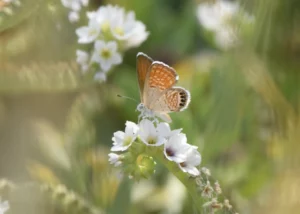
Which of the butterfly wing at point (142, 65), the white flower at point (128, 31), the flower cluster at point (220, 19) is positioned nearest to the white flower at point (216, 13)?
the flower cluster at point (220, 19)

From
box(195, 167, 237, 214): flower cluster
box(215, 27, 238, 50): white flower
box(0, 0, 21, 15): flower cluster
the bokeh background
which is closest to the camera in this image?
box(195, 167, 237, 214): flower cluster

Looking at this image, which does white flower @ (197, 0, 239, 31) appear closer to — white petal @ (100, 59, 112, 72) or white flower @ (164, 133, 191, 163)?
white petal @ (100, 59, 112, 72)

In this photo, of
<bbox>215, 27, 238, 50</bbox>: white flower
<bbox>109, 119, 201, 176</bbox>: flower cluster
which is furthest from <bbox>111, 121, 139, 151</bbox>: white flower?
<bbox>215, 27, 238, 50</bbox>: white flower

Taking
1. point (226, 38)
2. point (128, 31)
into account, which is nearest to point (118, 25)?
point (128, 31)

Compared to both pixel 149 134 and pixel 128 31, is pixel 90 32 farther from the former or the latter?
pixel 149 134

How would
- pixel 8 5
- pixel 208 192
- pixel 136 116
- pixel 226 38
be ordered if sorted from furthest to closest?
pixel 226 38, pixel 136 116, pixel 8 5, pixel 208 192

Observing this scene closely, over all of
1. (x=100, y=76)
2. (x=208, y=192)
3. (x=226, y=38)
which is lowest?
(x=208, y=192)
